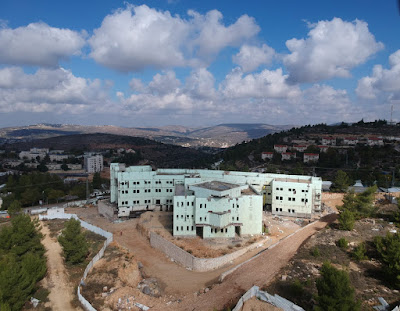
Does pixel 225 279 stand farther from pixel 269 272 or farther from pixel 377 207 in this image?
pixel 377 207

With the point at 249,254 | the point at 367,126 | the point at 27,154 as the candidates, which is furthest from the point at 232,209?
the point at 27,154

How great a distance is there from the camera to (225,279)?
2539cm

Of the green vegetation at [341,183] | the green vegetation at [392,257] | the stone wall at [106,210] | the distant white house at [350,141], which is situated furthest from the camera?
the distant white house at [350,141]

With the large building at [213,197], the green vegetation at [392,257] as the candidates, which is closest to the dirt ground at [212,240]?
the large building at [213,197]

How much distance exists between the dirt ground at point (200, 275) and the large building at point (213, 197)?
392cm

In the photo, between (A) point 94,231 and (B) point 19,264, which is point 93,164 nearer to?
(A) point 94,231

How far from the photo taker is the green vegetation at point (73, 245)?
2728cm

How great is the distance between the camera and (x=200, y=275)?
27.5 meters

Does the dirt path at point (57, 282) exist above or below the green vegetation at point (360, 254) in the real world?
below

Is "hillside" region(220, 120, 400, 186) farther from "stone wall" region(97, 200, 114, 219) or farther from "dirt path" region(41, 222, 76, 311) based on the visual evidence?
"dirt path" region(41, 222, 76, 311)

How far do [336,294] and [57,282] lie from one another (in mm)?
22895

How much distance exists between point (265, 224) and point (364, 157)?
5307cm

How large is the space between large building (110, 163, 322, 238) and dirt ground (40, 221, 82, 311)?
12204 mm

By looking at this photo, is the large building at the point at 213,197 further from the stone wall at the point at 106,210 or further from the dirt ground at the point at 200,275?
the dirt ground at the point at 200,275
